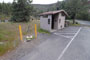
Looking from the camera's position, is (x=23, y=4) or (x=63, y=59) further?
(x=23, y=4)

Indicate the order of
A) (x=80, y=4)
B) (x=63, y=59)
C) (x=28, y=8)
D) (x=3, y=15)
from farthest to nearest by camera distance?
(x=3, y=15) < (x=28, y=8) < (x=80, y=4) < (x=63, y=59)

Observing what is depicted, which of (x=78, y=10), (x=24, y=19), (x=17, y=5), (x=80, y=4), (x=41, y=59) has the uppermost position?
(x=17, y=5)

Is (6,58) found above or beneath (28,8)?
beneath

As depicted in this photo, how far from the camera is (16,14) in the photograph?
74.3ft

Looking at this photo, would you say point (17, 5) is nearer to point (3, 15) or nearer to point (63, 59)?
point (3, 15)

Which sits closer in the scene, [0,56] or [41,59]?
[41,59]

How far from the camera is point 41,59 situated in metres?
3.66

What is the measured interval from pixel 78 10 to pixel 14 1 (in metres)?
19.4

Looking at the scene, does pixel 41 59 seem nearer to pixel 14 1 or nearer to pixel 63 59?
pixel 63 59

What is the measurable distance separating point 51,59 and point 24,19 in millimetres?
21011

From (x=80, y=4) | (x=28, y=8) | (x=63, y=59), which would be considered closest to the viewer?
(x=63, y=59)


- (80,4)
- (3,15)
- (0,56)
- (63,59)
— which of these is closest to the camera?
(63,59)

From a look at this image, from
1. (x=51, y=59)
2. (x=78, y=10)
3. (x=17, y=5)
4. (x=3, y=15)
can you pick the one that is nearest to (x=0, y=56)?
(x=51, y=59)

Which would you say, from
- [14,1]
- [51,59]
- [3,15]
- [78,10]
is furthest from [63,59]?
[3,15]
